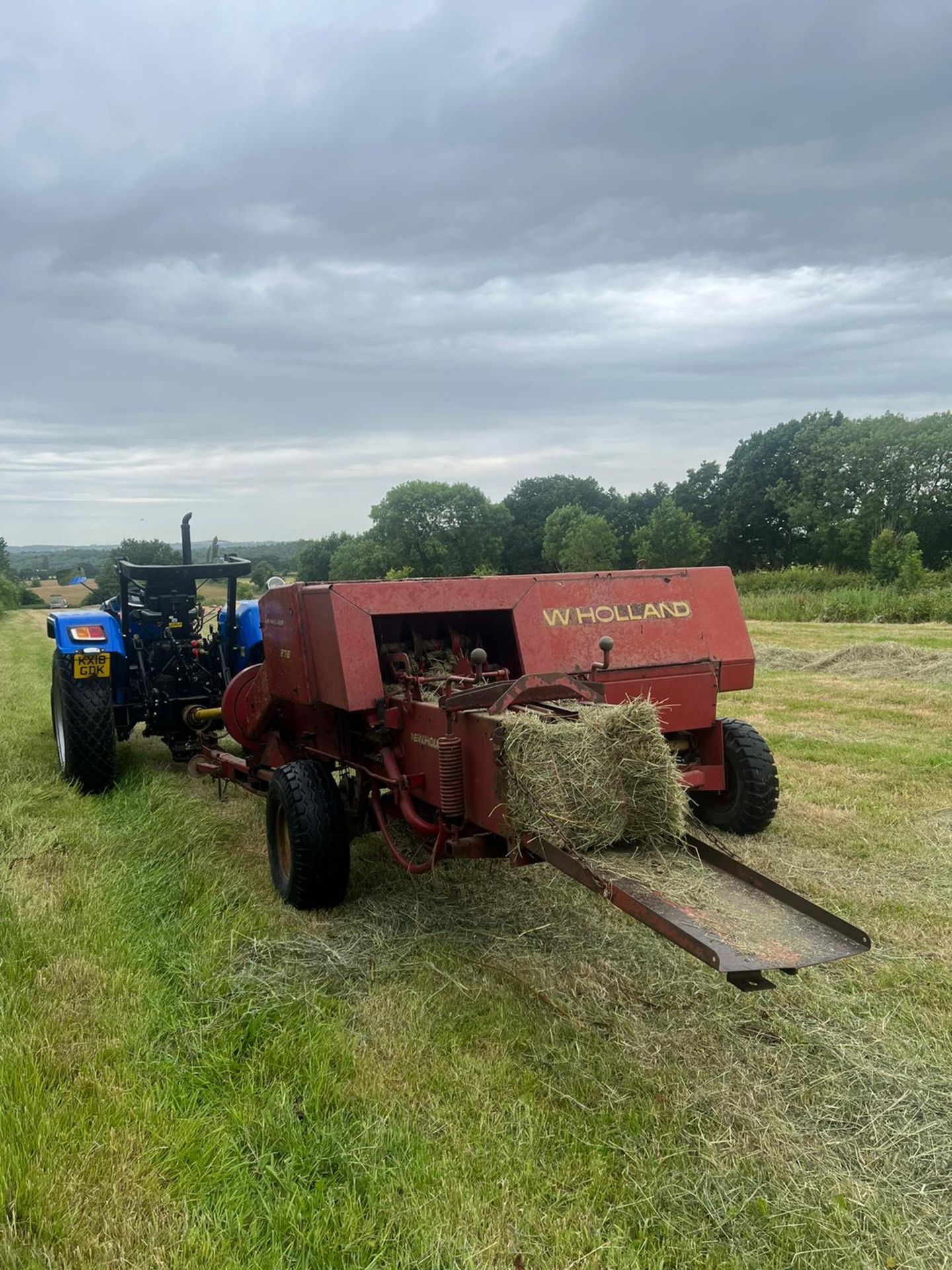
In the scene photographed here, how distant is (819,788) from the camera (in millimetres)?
6207

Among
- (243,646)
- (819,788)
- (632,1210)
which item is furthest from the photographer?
(243,646)

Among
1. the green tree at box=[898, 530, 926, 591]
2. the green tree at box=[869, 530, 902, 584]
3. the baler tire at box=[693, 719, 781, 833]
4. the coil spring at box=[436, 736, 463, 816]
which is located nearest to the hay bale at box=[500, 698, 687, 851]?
the coil spring at box=[436, 736, 463, 816]

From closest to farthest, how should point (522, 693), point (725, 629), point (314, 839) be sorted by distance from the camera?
point (522, 693) → point (314, 839) → point (725, 629)

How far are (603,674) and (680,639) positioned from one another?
0.51m

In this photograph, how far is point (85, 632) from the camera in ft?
22.4

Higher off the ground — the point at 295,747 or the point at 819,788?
the point at 295,747

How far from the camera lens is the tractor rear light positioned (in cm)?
677

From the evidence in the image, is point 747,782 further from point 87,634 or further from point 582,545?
point 582,545

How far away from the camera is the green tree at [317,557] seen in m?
63.0

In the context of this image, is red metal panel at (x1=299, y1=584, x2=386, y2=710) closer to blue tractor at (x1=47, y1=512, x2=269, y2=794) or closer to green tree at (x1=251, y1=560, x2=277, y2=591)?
green tree at (x1=251, y1=560, x2=277, y2=591)

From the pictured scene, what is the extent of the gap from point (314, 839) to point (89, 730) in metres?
2.96

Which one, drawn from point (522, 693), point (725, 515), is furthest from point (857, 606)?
point (725, 515)

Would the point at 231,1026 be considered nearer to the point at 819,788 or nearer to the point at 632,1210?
the point at 632,1210

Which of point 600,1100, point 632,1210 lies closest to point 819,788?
point 600,1100
